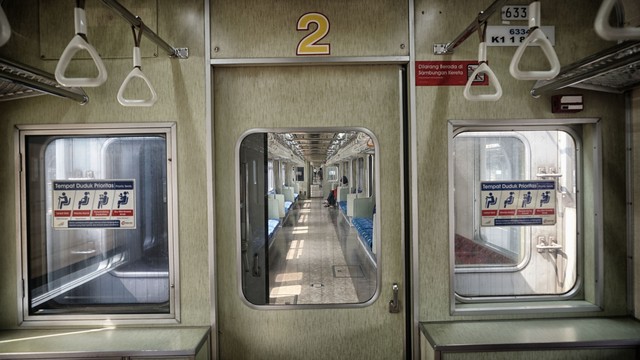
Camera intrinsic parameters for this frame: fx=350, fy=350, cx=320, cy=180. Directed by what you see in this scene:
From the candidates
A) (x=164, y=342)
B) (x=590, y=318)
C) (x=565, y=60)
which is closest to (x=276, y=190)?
(x=164, y=342)

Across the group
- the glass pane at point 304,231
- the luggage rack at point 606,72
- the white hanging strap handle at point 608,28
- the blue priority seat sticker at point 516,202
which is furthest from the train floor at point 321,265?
the white hanging strap handle at point 608,28

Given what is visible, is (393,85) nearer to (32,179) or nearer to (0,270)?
(32,179)

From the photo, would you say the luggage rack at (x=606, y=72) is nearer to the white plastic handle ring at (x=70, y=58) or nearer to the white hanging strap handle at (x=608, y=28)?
the white hanging strap handle at (x=608, y=28)

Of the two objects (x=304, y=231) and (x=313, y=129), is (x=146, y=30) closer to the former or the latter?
(x=313, y=129)

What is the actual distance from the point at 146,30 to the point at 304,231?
1675 millimetres

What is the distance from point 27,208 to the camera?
2449 mm

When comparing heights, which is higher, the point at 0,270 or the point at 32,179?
the point at 32,179

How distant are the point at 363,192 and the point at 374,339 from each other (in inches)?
41.7

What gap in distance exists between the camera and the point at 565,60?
2.46 meters

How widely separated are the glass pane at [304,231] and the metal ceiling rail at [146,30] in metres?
0.73

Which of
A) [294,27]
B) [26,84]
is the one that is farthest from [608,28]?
[26,84]

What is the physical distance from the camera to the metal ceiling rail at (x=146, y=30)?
5.44 ft

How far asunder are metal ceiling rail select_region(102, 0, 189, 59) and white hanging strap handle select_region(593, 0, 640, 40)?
1955 mm

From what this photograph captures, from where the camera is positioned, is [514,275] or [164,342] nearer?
[164,342]
